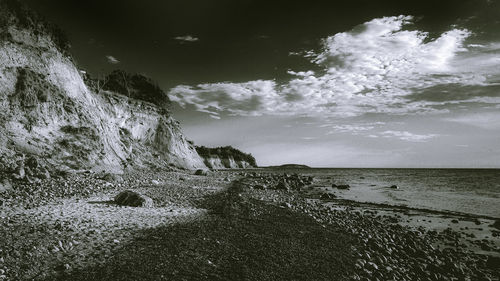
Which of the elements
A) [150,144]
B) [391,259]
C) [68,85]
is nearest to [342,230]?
[391,259]

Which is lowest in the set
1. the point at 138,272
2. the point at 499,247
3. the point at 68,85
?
the point at 499,247

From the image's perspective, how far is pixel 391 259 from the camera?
7.89m

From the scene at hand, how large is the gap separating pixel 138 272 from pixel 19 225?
4.86m

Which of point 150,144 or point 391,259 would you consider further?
point 150,144

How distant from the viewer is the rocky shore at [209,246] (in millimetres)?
6105

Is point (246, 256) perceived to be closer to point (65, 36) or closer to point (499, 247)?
point (499, 247)

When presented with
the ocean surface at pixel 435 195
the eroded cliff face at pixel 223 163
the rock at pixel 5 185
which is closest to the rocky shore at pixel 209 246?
the rock at pixel 5 185

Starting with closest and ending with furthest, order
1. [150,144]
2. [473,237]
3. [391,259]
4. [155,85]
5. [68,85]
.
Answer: [391,259] < [473,237] < [68,85] < [150,144] < [155,85]

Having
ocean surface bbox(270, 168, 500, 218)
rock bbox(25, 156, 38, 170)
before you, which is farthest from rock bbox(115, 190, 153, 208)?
ocean surface bbox(270, 168, 500, 218)

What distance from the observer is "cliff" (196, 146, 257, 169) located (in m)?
111

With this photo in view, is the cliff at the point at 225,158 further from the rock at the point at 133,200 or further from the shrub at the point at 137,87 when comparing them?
the rock at the point at 133,200

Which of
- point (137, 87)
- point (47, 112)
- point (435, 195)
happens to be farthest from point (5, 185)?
point (137, 87)

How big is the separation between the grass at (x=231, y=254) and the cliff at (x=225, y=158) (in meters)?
98.2

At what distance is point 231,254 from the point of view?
7.14 m
